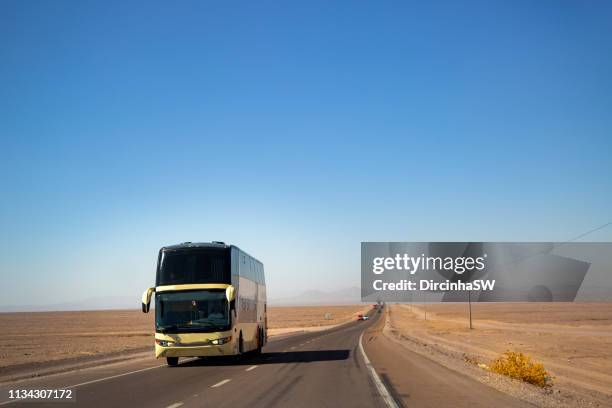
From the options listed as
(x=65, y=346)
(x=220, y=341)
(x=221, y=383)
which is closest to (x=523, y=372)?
(x=221, y=383)

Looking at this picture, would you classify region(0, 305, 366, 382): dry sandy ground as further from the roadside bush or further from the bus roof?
the roadside bush


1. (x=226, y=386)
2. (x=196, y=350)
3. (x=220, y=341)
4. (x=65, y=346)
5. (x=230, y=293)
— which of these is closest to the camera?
(x=226, y=386)

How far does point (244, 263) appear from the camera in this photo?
2548 cm

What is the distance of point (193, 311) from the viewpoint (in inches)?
855

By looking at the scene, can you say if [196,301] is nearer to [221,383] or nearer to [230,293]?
[230,293]

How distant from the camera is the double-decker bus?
21.4m

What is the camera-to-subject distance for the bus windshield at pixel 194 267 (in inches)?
870

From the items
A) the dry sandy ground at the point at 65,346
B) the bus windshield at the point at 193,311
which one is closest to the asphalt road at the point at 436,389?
the bus windshield at the point at 193,311

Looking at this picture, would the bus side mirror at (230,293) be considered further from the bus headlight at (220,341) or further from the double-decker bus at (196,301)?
the bus headlight at (220,341)

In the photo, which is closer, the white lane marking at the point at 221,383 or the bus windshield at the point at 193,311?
the white lane marking at the point at 221,383

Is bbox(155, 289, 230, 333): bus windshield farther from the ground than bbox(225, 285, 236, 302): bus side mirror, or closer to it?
closer to it

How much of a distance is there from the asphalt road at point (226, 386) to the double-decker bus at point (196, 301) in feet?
2.96

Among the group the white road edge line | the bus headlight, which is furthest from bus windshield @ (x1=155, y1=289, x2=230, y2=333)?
the white road edge line

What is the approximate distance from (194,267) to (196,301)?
1.29 metres
